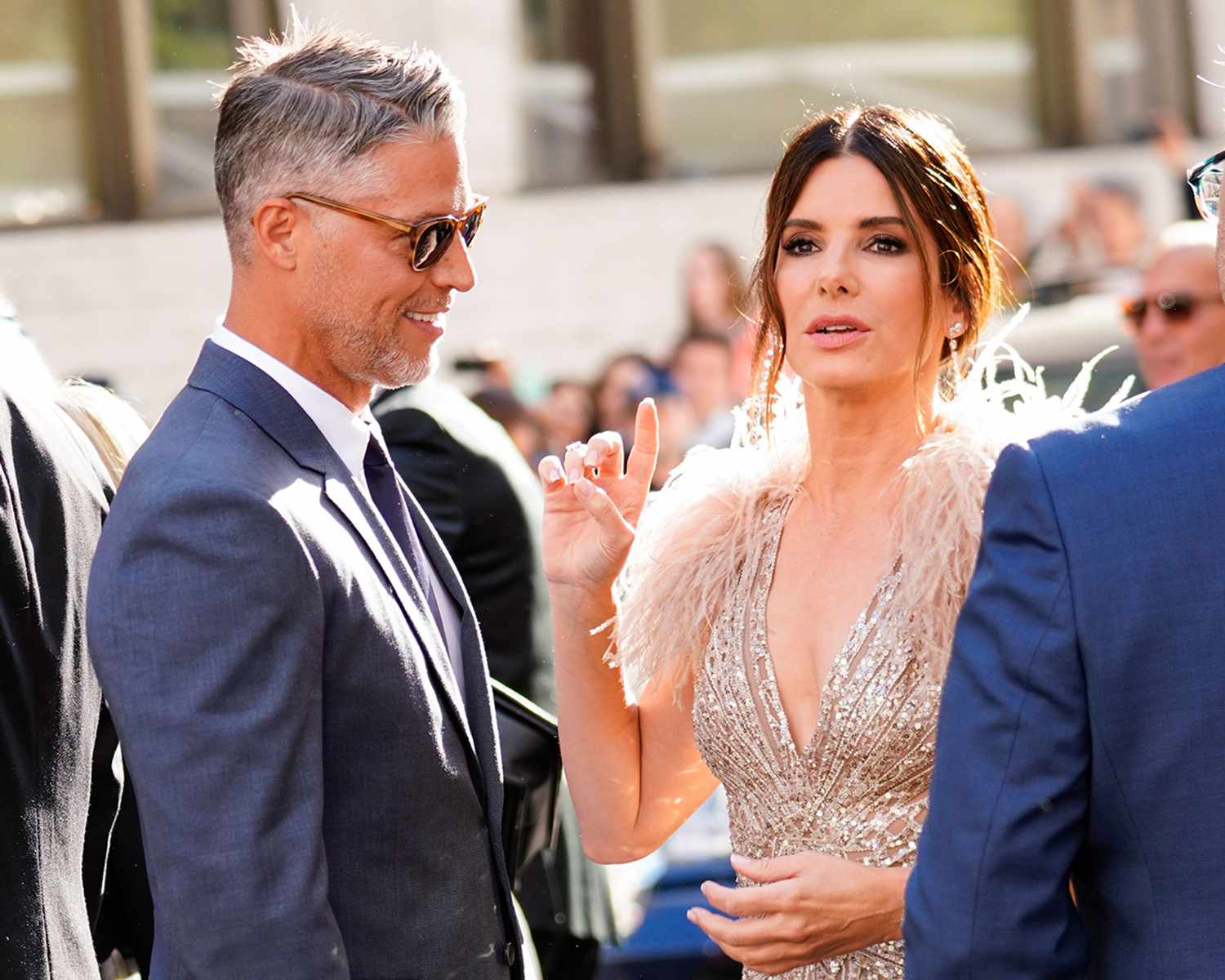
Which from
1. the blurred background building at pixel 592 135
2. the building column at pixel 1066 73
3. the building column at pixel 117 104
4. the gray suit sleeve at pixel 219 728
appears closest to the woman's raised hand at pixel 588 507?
the gray suit sleeve at pixel 219 728

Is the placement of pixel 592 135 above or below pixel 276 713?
above

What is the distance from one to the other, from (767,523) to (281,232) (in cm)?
100

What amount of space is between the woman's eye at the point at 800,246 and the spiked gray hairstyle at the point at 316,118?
2.19ft

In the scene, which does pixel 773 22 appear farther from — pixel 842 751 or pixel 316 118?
pixel 316 118

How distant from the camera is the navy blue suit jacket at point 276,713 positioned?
1.98 meters

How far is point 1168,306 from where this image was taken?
4.37 metres

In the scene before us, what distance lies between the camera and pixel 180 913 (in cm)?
198

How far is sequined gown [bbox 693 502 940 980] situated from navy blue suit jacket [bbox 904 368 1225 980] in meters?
0.75

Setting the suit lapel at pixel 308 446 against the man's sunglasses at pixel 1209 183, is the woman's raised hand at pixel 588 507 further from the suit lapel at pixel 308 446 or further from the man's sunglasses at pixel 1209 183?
the man's sunglasses at pixel 1209 183

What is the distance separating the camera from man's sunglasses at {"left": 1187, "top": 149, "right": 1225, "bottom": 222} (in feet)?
6.67

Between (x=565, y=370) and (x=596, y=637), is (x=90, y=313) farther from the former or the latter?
(x=596, y=637)

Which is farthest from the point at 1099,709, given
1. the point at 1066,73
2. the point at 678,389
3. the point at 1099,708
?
the point at 1066,73

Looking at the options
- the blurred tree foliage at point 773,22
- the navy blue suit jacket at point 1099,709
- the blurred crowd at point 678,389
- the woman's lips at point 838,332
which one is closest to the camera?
the navy blue suit jacket at point 1099,709

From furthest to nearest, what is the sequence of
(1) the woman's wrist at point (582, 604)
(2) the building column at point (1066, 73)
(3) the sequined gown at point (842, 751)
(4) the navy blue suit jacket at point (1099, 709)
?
(2) the building column at point (1066, 73) → (1) the woman's wrist at point (582, 604) → (3) the sequined gown at point (842, 751) → (4) the navy blue suit jacket at point (1099, 709)
